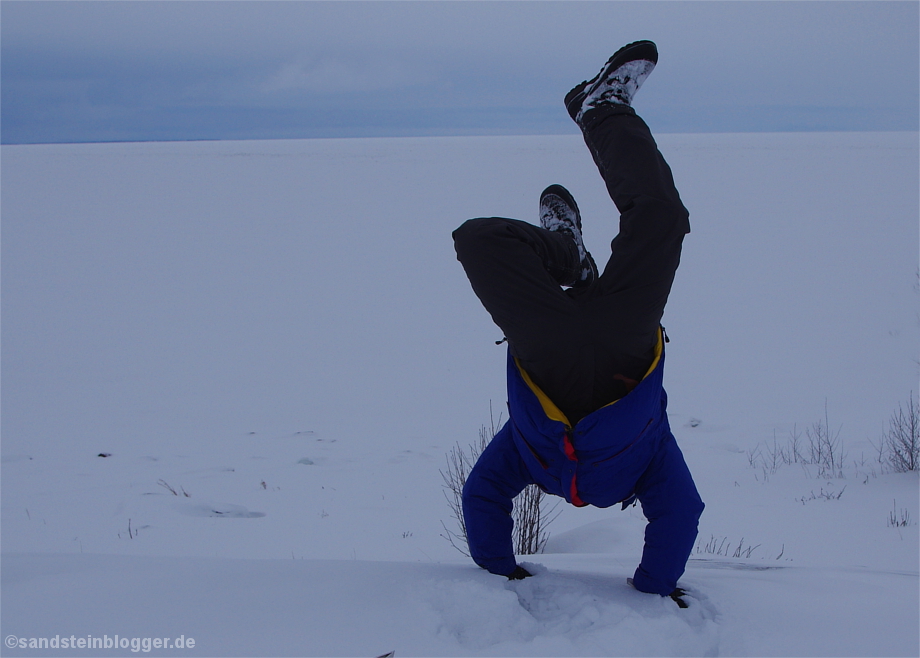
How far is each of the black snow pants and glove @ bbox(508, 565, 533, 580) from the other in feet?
2.13

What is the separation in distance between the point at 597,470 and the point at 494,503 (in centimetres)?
39

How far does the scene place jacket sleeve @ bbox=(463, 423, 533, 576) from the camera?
208 centimetres

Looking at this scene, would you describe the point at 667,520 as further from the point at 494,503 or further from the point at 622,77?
the point at 622,77

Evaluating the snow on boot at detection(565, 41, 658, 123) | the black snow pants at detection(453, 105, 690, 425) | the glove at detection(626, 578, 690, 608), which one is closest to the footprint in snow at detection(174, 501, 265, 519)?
the glove at detection(626, 578, 690, 608)

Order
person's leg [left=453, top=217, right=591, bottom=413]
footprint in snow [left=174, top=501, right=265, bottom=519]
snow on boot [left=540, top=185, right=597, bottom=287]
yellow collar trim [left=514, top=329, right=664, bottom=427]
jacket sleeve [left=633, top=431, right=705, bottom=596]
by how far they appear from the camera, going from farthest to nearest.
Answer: footprint in snow [left=174, top=501, right=265, bottom=519], snow on boot [left=540, top=185, right=597, bottom=287], jacket sleeve [left=633, top=431, right=705, bottom=596], yellow collar trim [left=514, top=329, right=664, bottom=427], person's leg [left=453, top=217, right=591, bottom=413]

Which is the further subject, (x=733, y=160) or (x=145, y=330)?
(x=733, y=160)

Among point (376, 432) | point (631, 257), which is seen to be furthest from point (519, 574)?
point (376, 432)

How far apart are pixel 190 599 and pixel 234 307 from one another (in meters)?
10.5

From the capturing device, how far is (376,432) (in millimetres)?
6805

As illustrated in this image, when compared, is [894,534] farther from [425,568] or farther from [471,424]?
[471,424]

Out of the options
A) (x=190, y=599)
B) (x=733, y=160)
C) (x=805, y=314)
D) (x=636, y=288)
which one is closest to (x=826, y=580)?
(x=636, y=288)

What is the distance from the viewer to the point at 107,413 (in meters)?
7.16

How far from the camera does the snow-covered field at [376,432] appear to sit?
1.83m

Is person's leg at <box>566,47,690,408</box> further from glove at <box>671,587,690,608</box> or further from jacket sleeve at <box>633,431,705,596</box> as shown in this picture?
glove at <box>671,587,690,608</box>
